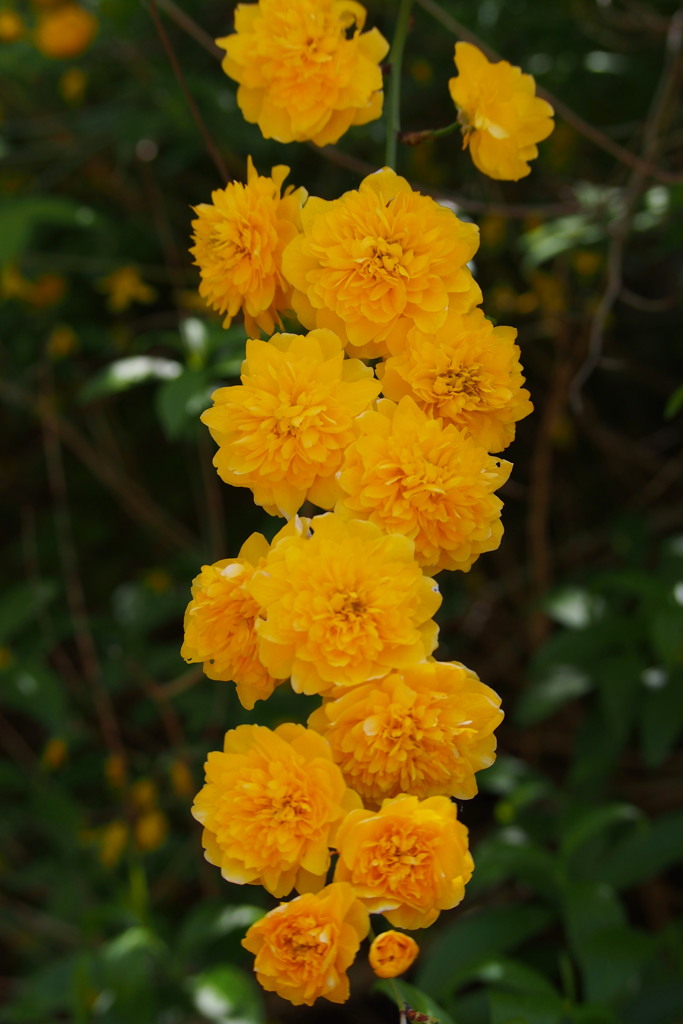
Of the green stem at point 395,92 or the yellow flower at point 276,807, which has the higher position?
the green stem at point 395,92

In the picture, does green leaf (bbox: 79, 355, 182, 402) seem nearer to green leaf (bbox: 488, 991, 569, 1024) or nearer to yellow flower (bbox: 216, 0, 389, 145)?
yellow flower (bbox: 216, 0, 389, 145)

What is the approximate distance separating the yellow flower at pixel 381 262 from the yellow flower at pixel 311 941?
14.9 inches

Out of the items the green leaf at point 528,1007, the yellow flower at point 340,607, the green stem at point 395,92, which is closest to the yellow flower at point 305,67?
the green stem at point 395,92

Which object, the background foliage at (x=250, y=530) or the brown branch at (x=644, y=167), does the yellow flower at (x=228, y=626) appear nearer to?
the background foliage at (x=250, y=530)

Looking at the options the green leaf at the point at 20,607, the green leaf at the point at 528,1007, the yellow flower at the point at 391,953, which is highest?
the yellow flower at the point at 391,953

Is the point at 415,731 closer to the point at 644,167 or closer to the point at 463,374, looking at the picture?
the point at 463,374

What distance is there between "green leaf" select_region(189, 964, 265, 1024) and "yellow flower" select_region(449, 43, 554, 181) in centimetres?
102

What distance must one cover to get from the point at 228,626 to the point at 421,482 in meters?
0.16

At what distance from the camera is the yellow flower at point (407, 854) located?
0.60 metres

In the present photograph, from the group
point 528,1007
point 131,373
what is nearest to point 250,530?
point 131,373

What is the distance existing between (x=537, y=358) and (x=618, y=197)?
0.48 meters

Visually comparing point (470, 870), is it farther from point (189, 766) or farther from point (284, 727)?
point (189, 766)

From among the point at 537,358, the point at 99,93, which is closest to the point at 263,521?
the point at 537,358

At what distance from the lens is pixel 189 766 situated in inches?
68.6
